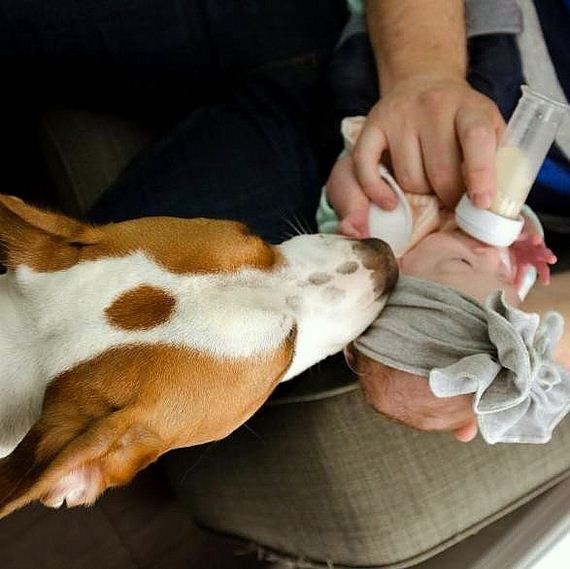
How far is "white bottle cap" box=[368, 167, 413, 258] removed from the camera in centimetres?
110

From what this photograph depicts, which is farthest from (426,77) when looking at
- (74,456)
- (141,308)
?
(74,456)

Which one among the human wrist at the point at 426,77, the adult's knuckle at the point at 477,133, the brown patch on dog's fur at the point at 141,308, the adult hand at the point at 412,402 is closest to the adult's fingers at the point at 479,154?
the adult's knuckle at the point at 477,133

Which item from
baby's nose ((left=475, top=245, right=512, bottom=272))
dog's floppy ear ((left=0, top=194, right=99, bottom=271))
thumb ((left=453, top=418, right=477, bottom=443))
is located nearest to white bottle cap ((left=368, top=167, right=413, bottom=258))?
baby's nose ((left=475, top=245, right=512, bottom=272))

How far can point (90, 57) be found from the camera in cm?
130

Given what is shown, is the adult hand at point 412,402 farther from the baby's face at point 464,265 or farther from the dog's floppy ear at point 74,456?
the dog's floppy ear at point 74,456

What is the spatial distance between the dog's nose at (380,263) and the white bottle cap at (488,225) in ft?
0.33

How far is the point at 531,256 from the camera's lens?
3.52 feet

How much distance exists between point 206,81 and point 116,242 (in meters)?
0.52

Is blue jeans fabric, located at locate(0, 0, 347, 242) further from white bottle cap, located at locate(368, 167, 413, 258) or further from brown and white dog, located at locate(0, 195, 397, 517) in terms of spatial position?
brown and white dog, located at locate(0, 195, 397, 517)

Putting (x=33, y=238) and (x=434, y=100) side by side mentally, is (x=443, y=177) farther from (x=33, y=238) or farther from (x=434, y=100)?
(x=33, y=238)

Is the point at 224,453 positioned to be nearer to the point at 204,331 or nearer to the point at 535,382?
the point at 204,331

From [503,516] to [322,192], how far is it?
1.83 ft

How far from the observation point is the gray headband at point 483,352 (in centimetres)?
87

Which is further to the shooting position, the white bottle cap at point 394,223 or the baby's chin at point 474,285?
the white bottle cap at point 394,223
